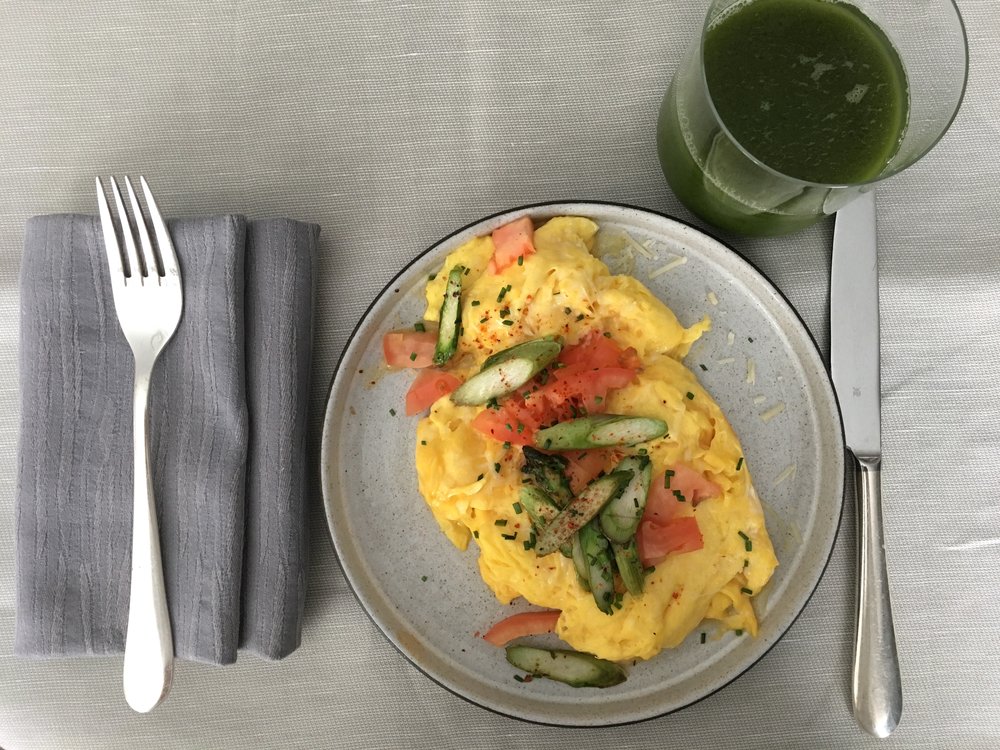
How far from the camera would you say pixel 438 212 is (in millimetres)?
1931

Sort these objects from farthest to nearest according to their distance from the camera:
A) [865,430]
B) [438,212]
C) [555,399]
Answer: [438,212] < [865,430] < [555,399]

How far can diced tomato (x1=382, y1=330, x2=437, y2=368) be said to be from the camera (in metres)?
1.73

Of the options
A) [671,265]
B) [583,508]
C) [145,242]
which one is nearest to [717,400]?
[671,265]

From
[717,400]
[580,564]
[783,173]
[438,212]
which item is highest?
[783,173]

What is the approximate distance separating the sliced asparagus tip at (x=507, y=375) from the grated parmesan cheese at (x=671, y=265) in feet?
1.21

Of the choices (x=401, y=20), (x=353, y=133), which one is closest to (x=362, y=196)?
(x=353, y=133)

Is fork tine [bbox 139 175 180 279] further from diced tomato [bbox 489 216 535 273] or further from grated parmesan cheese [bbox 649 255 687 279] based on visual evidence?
grated parmesan cheese [bbox 649 255 687 279]

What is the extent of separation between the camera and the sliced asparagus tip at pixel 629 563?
1.56 m

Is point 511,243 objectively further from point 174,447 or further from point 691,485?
point 174,447

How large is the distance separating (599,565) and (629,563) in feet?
0.22

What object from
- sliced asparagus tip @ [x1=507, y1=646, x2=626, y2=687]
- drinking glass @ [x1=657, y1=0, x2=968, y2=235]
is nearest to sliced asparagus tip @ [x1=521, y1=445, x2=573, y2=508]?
sliced asparagus tip @ [x1=507, y1=646, x2=626, y2=687]

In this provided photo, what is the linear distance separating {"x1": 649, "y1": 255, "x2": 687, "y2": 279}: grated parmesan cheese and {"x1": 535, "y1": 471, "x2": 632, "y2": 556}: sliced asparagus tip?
0.54 meters

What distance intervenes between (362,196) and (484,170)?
1.13 ft

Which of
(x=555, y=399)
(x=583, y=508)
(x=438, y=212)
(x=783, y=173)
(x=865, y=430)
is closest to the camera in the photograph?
(x=783, y=173)
